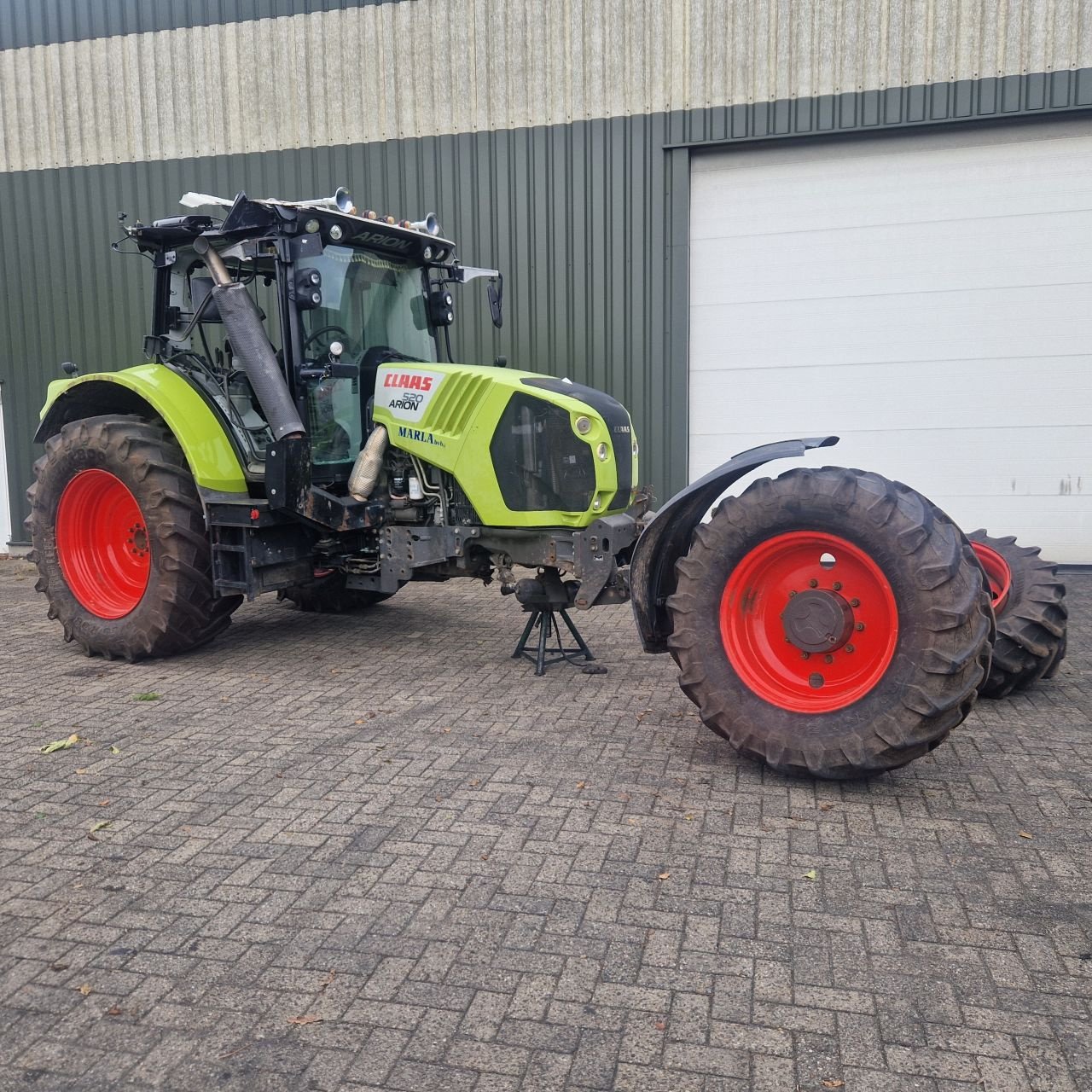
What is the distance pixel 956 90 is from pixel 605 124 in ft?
10.7

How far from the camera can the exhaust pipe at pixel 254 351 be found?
5.79 meters

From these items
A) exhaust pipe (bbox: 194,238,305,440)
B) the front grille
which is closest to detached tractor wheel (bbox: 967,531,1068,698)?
Answer: the front grille

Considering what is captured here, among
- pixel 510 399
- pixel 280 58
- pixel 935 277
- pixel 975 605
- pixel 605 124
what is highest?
Result: pixel 280 58

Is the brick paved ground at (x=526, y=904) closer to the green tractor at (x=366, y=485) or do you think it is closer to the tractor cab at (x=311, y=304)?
the green tractor at (x=366, y=485)

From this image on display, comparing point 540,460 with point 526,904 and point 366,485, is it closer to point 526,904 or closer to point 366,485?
point 366,485

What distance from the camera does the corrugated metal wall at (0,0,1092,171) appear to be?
29.5 ft

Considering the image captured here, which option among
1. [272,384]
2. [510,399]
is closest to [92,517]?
[272,384]

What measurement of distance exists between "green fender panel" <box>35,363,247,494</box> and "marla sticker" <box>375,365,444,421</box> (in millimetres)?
1051

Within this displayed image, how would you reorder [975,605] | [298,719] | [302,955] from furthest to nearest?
[298,719] < [975,605] < [302,955]

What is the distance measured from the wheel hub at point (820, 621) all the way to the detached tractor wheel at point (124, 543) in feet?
12.5

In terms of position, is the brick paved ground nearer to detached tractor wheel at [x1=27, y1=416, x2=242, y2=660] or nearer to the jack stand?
the jack stand

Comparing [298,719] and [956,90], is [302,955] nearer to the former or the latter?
[298,719]

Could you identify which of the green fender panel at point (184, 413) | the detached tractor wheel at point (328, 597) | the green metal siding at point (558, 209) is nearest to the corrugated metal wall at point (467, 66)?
the green metal siding at point (558, 209)

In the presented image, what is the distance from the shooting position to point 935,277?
9.55 m
